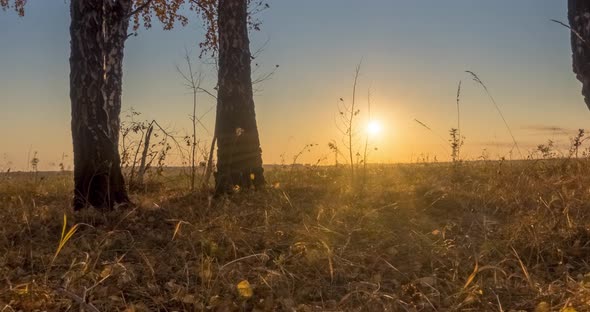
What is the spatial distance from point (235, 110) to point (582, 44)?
4.68 metres

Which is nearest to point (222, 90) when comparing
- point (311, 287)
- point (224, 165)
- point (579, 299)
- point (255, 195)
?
point (224, 165)

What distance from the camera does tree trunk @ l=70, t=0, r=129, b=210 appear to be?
6.66 m

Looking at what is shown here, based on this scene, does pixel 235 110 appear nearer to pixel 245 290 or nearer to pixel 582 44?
pixel 582 44

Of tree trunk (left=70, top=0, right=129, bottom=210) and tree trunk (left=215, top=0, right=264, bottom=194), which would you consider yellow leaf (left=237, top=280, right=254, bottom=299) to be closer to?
tree trunk (left=70, top=0, right=129, bottom=210)

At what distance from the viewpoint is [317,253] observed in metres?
4.26

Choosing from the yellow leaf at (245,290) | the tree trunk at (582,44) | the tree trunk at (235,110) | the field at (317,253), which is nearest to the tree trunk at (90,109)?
the field at (317,253)

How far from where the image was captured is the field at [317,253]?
132 inches

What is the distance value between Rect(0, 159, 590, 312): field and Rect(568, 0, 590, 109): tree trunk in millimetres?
1171

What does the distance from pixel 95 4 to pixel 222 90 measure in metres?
2.21

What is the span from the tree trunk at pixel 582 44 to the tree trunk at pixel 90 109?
506 cm

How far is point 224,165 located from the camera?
26.7 feet

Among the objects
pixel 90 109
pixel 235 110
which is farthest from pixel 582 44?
pixel 90 109

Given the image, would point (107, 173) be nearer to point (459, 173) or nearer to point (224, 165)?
point (224, 165)

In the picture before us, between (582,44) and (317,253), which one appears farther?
(582,44)
